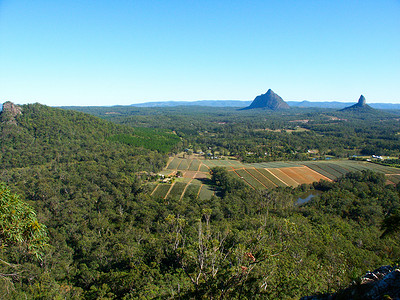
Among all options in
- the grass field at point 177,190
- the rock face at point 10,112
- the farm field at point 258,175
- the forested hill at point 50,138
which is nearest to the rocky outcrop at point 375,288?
the farm field at point 258,175

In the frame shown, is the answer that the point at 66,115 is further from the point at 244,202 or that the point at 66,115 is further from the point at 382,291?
the point at 382,291

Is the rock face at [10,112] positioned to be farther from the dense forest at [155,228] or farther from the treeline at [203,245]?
the treeline at [203,245]

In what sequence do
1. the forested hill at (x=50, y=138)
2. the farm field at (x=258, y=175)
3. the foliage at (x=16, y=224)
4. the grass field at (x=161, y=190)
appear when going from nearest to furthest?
the foliage at (x=16, y=224) → the grass field at (x=161, y=190) → the farm field at (x=258, y=175) → the forested hill at (x=50, y=138)

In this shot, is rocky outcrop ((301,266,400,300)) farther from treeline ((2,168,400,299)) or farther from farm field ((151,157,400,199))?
farm field ((151,157,400,199))

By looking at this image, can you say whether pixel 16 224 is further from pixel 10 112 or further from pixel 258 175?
pixel 10 112

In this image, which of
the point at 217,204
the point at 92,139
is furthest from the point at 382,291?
the point at 92,139

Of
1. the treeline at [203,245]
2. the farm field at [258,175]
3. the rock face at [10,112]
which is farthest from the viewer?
the rock face at [10,112]
